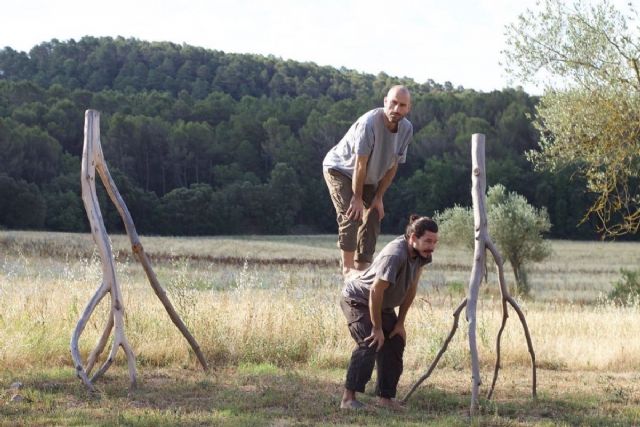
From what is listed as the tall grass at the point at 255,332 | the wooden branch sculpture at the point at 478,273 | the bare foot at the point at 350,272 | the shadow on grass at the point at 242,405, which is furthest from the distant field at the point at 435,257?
the wooden branch sculpture at the point at 478,273

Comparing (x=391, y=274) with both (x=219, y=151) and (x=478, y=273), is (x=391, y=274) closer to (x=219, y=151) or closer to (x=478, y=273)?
(x=478, y=273)

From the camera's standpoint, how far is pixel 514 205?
39031 mm

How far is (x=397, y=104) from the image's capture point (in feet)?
27.6

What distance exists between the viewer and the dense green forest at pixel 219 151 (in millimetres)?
Result: 67312

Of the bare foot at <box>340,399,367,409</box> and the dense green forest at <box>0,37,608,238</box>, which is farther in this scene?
the dense green forest at <box>0,37,608,238</box>

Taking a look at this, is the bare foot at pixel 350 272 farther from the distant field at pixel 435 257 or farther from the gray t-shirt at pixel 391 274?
the distant field at pixel 435 257

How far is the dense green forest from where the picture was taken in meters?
67.3

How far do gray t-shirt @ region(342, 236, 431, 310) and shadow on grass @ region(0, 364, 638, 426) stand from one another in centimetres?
98

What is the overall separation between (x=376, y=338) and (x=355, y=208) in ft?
5.78

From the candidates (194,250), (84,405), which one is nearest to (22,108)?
(194,250)

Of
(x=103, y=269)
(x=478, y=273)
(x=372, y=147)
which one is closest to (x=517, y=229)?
(x=372, y=147)

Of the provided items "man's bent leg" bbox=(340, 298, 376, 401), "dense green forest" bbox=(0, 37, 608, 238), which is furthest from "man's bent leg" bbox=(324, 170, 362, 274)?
"dense green forest" bbox=(0, 37, 608, 238)

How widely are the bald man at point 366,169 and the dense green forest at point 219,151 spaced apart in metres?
56.0

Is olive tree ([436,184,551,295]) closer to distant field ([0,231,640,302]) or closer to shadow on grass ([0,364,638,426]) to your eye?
distant field ([0,231,640,302])
